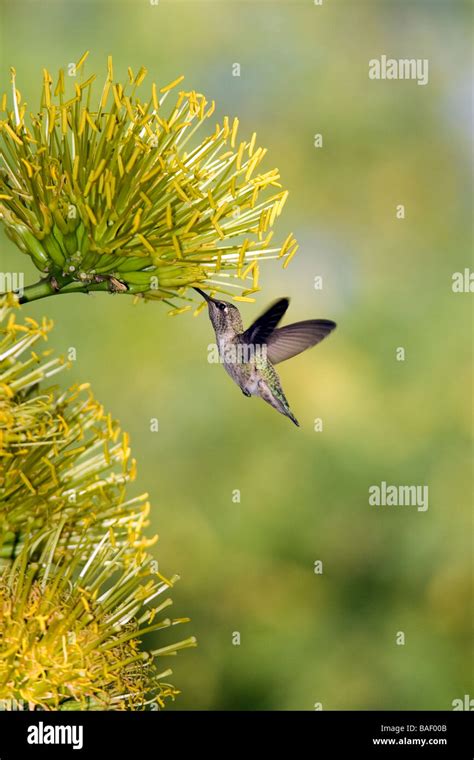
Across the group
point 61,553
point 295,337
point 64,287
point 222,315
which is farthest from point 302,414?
point 64,287

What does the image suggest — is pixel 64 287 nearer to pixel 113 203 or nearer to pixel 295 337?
pixel 113 203

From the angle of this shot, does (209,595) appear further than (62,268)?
Yes

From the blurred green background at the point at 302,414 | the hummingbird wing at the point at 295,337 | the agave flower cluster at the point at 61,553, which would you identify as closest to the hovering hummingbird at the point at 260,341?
the hummingbird wing at the point at 295,337

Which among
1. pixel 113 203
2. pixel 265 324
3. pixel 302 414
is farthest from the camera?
pixel 302 414
